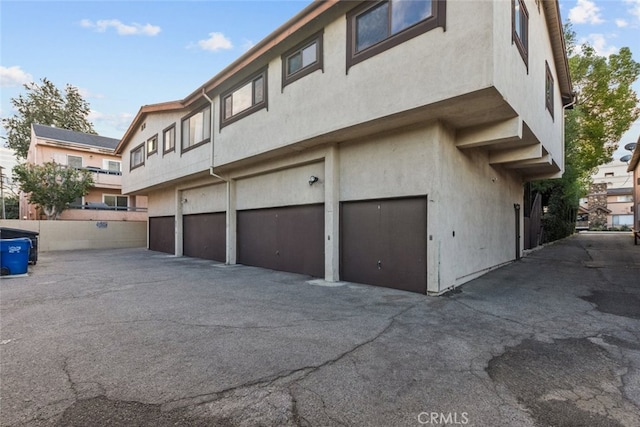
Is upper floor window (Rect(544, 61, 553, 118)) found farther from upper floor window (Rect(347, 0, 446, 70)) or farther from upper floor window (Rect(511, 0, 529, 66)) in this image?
upper floor window (Rect(347, 0, 446, 70))

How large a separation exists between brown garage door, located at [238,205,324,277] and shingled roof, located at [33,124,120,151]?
21.2 m

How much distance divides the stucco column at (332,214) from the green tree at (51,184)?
769 inches

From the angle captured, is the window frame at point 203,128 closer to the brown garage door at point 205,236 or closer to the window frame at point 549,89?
the brown garage door at point 205,236

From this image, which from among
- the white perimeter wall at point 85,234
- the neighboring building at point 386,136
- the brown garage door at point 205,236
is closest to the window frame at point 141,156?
the white perimeter wall at point 85,234

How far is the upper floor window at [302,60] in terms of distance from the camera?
26.0ft

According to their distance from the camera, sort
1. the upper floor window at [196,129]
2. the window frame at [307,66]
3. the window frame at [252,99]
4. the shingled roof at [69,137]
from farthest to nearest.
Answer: the shingled roof at [69,137], the upper floor window at [196,129], the window frame at [252,99], the window frame at [307,66]

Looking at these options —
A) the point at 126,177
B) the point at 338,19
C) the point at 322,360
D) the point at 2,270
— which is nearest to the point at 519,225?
the point at 338,19

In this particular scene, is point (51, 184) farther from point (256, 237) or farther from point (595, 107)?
point (595, 107)

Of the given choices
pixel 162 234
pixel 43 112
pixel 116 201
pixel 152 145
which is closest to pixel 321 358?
pixel 152 145

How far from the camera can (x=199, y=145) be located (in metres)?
12.8

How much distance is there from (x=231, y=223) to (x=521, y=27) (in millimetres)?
10771

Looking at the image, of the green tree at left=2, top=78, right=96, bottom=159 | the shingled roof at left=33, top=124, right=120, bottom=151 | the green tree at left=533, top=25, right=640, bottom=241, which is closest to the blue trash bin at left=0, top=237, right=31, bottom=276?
the shingled roof at left=33, top=124, right=120, bottom=151

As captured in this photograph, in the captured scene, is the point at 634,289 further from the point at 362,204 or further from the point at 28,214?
the point at 28,214

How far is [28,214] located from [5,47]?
19.8 m
